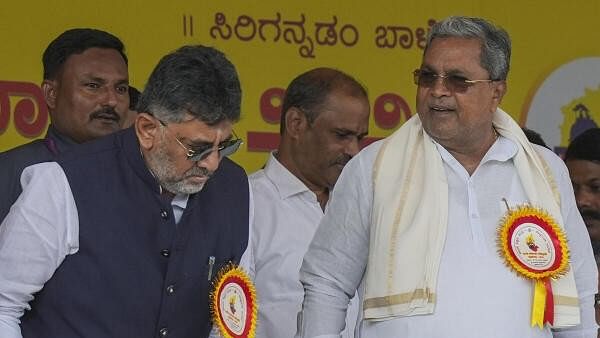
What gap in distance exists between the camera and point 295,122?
16.3ft

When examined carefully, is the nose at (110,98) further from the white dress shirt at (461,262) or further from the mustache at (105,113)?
the white dress shirt at (461,262)

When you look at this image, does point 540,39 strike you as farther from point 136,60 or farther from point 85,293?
point 85,293

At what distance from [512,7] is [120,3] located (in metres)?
1.66

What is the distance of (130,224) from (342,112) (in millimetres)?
1472

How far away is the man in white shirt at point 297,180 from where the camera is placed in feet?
14.7

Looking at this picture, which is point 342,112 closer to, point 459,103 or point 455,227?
point 459,103

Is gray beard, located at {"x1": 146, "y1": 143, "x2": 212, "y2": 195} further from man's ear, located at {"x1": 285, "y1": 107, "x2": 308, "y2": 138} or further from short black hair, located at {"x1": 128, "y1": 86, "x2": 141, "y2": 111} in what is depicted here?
short black hair, located at {"x1": 128, "y1": 86, "x2": 141, "y2": 111}

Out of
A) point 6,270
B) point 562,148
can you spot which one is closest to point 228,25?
point 562,148

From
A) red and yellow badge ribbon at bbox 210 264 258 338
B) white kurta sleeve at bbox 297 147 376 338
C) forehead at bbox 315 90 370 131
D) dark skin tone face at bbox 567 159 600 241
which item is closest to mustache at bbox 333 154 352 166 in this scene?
forehead at bbox 315 90 370 131

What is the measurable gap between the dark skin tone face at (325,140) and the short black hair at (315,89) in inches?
0.7

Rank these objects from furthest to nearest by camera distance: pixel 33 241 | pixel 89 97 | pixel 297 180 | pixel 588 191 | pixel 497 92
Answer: pixel 588 191 → pixel 297 180 → pixel 89 97 → pixel 497 92 → pixel 33 241

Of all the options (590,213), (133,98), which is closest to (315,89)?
(133,98)

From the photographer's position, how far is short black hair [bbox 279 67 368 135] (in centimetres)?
494

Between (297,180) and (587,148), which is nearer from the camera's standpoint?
(297,180)
